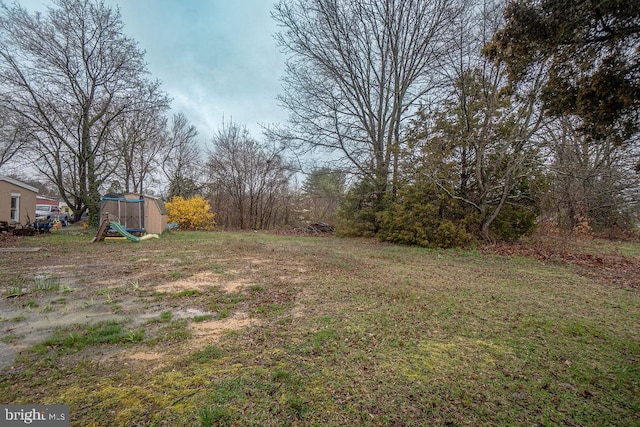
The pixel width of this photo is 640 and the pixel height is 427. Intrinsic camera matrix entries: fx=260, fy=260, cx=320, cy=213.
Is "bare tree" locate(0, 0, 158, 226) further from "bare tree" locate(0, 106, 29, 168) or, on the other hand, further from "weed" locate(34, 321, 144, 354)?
"weed" locate(34, 321, 144, 354)

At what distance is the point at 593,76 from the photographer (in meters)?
2.81

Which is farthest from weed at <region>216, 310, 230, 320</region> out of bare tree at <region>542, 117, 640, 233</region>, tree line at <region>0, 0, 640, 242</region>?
bare tree at <region>542, 117, 640, 233</region>

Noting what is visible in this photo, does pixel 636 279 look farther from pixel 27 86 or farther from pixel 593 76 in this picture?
pixel 27 86

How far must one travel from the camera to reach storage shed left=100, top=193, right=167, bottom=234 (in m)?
11.8

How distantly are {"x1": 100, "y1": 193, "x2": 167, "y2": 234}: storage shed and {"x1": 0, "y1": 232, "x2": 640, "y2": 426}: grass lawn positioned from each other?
7486mm

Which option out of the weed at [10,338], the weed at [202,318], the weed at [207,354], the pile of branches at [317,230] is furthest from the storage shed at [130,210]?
the weed at [207,354]

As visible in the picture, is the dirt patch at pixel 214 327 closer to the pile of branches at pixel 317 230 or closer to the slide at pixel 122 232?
the slide at pixel 122 232

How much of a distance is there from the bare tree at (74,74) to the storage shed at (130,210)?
2832 millimetres

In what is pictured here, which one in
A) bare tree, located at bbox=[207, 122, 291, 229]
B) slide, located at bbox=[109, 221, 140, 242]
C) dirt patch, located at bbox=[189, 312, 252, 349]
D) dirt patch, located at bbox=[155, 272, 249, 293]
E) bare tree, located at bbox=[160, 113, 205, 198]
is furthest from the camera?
bare tree, located at bbox=[160, 113, 205, 198]

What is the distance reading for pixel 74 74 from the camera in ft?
40.7

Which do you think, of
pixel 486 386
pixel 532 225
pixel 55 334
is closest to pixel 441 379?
pixel 486 386

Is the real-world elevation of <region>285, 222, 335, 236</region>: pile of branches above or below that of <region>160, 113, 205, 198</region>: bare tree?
below

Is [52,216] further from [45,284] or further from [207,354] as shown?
[207,354]

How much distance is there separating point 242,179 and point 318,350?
18862 millimetres
